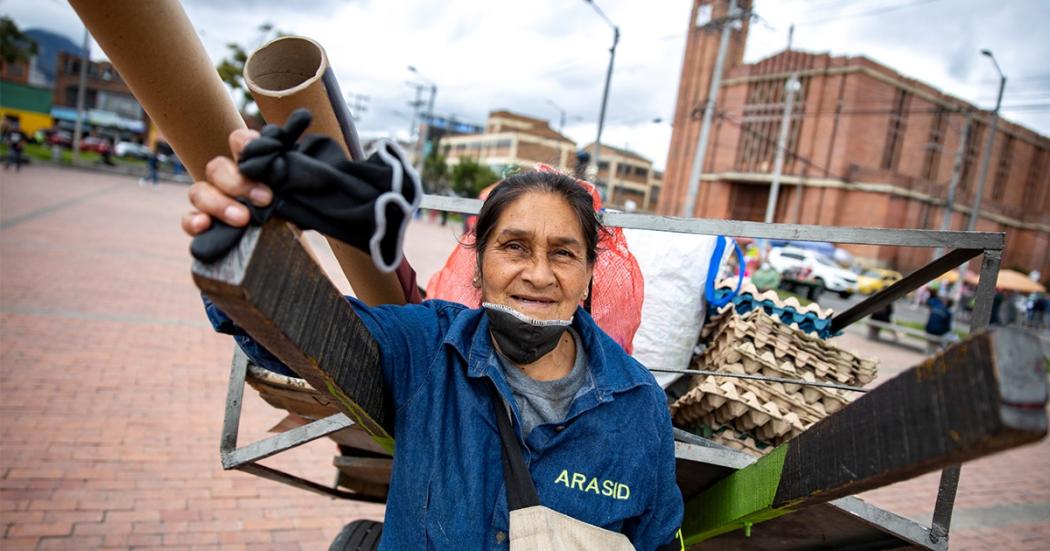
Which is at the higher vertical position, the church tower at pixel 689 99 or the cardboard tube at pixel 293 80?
the church tower at pixel 689 99

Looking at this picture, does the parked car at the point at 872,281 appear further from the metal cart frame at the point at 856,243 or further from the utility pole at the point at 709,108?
the metal cart frame at the point at 856,243

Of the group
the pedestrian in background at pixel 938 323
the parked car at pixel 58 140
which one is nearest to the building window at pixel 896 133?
the pedestrian in background at pixel 938 323

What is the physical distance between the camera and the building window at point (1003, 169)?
40.6 metres

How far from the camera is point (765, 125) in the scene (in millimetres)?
37188

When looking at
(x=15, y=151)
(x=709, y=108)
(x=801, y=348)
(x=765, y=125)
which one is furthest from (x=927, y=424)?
(x=765, y=125)

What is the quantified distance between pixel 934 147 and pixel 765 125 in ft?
29.3

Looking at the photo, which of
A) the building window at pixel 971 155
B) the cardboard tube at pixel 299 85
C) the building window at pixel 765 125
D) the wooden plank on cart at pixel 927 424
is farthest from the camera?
the building window at pixel 971 155

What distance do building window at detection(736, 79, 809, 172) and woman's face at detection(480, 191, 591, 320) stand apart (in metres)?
36.5

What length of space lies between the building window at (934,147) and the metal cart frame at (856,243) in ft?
130

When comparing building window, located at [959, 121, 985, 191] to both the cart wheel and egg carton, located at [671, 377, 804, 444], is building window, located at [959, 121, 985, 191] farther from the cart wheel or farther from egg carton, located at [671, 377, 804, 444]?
the cart wheel

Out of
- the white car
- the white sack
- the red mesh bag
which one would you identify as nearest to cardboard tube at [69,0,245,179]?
the red mesh bag

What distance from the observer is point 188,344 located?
6.37 m

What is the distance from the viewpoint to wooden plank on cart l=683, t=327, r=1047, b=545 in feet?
2.40

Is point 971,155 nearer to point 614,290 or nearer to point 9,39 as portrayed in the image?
point 614,290
